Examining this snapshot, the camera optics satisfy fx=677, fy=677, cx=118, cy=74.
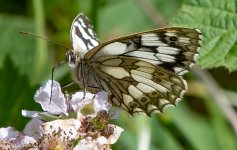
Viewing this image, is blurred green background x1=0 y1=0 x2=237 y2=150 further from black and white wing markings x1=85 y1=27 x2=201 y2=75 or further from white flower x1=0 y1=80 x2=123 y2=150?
white flower x1=0 y1=80 x2=123 y2=150

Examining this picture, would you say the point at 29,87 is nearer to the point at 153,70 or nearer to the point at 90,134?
the point at 153,70

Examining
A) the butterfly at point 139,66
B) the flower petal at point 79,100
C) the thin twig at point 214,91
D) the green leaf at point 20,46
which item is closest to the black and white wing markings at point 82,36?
the butterfly at point 139,66

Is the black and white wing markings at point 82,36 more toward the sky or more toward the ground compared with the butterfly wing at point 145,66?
more toward the sky

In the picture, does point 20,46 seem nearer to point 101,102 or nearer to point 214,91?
point 214,91

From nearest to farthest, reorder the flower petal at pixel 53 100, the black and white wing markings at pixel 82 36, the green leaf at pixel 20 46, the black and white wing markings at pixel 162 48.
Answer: the flower petal at pixel 53 100
the black and white wing markings at pixel 162 48
the black and white wing markings at pixel 82 36
the green leaf at pixel 20 46

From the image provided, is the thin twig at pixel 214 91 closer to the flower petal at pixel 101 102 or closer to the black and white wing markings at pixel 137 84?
the black and white wing markings at pixel 137 84

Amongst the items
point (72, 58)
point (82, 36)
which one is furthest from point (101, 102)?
point (82, 36)

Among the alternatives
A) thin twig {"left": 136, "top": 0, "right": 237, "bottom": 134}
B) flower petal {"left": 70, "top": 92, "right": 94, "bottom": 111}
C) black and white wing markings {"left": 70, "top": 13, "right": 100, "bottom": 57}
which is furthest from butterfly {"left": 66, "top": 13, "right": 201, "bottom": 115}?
thin twig {"left": 136, "top": 0, "right": 237, "bottom": 134}

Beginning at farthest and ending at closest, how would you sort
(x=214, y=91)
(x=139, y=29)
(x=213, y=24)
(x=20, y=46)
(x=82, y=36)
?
(x=139, y=29) < (x=20, y=46) < (x=214, y=91) < (x=213, y=24) < (x=82, y=36)
